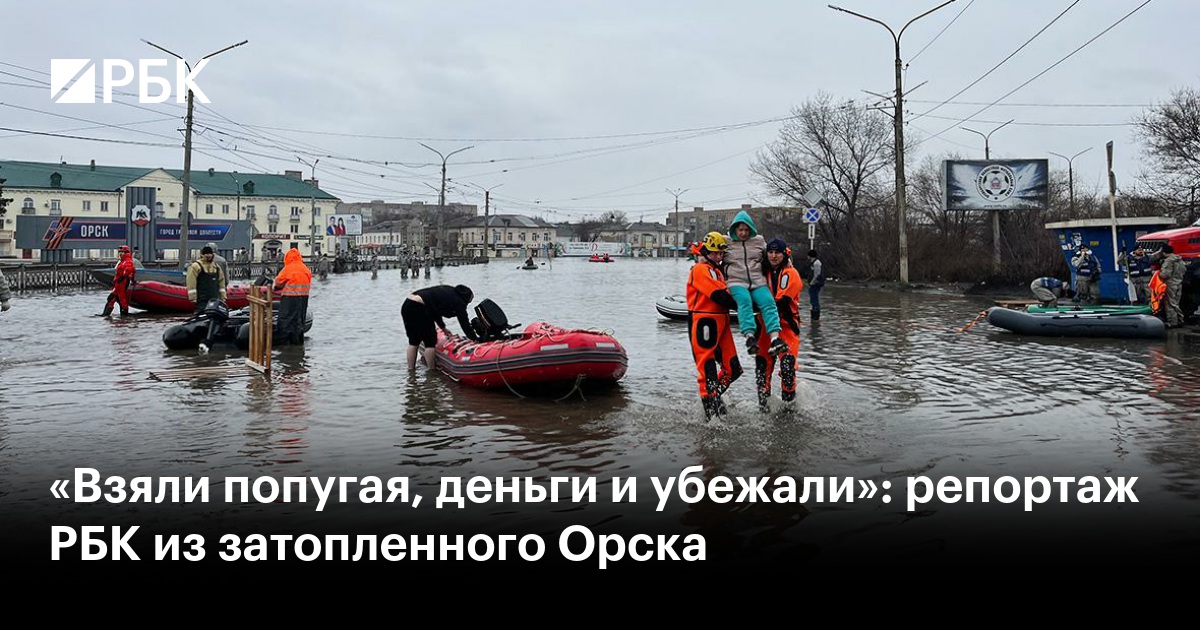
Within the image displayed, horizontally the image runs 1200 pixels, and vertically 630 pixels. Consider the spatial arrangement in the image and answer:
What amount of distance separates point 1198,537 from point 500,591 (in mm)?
3734

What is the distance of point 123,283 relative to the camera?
21.5 meters

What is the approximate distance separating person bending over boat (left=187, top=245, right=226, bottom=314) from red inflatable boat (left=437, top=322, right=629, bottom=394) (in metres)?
8.20

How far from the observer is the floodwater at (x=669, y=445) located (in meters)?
5.12

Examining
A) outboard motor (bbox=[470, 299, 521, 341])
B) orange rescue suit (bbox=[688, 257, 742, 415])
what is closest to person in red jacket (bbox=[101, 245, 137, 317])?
outboard motor (bbox=[470, 299, 521, 341])

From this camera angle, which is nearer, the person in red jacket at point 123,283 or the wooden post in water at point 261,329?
the wooden post in water at point 261,329

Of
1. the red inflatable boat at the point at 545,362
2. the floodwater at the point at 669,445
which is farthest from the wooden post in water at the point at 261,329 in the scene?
the red inflatable boat at the point at 545,362

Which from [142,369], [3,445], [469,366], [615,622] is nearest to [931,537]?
[615,622]

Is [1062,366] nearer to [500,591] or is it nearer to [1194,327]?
[1194,327]

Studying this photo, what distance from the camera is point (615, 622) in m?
4.03

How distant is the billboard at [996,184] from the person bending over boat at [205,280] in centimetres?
3339

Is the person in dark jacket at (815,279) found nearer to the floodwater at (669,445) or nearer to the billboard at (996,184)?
the floodwater at (669,445)

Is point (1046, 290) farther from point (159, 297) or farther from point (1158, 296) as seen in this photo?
point (159, 297)

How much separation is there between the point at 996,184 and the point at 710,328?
3697 centimetres

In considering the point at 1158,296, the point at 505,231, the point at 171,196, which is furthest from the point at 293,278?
the point at 505,231
